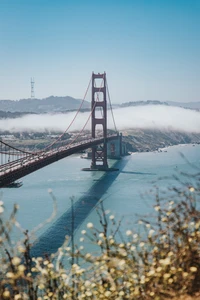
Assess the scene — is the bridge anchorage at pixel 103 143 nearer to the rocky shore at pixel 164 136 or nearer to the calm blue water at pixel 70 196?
the calm blue water at pixel 70 196

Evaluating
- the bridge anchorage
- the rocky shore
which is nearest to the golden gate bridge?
the bridge anchorage

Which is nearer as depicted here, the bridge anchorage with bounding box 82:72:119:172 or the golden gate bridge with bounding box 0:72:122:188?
the golden gate bridge with bounding box 0:72:122:188

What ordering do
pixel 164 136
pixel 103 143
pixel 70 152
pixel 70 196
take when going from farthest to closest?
1. pixel 164 136
2. pixel 103 143
3. pixel 70 152
4. pixel 70 196

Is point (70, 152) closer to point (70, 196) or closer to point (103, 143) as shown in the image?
point (70, 196)

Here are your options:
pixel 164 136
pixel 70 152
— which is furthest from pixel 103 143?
pixel 164 136

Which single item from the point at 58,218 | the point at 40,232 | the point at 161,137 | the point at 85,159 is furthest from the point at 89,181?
the point at 161,137

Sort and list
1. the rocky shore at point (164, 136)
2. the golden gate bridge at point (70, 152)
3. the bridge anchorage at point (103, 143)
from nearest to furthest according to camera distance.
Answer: the golden gate bridge at point (70, 152) < the bridge anchorage at point (103, 143) < the rocky shore at point (164, 136)

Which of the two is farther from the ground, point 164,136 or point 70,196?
point 164,136

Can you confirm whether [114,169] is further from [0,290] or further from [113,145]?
[0,290]

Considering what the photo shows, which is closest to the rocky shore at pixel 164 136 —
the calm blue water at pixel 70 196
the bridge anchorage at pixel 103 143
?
the bridge anchorage at pixel 103 143

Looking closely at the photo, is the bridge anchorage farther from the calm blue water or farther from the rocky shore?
the rocky shore

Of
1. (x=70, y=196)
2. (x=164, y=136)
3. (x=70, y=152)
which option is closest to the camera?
(x=70, y=196)

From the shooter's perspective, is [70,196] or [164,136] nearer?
[70,196]
